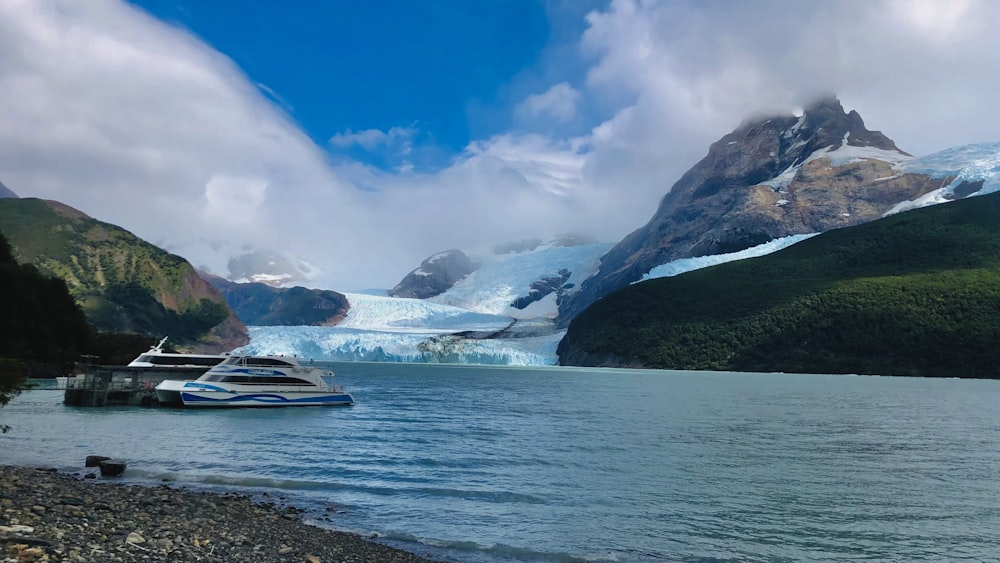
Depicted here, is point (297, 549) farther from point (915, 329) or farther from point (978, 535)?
point (915, 329)

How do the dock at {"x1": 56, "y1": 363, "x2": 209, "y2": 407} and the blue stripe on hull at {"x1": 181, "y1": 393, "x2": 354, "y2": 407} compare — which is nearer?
the blue stripe on hull at {"x1": 181, "y1": 393, "x2": 354, "y2": 407}

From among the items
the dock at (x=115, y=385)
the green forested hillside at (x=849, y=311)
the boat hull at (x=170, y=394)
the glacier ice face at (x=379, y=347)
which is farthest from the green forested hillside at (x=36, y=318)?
the green forested hillside at (x=849, y=311)

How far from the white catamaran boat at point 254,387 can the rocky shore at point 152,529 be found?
38.8 m

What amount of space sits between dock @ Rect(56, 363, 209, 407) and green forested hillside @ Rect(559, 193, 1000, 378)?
125657 millimetres

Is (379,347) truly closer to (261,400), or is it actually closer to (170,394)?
(261,400)

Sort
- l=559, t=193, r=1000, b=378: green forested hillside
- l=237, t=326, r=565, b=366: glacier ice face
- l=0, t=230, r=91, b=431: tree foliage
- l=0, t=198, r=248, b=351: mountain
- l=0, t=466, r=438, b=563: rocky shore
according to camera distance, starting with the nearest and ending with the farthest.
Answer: l=0, t=466, r=438, b=563: rocky shore < l=0, t=230, r=91, b=431: tree foliage < l=559, t=193, r=1000, b=378: green forested hillside < l=0, t=198, r=248, b=351: mountain < l=237, t=326, r=565, b=366: glacier ice face

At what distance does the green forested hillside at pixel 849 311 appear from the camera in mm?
135125

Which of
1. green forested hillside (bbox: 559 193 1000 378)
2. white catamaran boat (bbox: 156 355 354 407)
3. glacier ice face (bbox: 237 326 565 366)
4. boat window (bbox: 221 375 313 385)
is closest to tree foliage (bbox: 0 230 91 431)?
white catamaran boat (bbox: 156 355 354 407)

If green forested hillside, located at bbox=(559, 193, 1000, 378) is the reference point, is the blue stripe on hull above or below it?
below

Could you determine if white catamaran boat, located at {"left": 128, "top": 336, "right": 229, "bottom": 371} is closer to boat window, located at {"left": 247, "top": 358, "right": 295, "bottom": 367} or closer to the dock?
the dock

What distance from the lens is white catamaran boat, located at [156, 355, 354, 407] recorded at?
6000 centimetres

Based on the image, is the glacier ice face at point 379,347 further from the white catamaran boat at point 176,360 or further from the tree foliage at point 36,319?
the white catamaran boat at point 176,360

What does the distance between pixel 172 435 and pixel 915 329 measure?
142679mm

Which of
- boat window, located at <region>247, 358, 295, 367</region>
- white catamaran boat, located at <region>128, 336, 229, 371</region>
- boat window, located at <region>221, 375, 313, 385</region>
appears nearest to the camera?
boat window, located at <region>221, 375, 313, 385</region>
